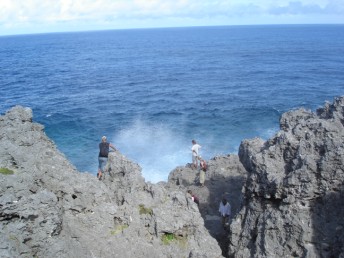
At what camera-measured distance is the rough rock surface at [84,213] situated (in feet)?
32.6

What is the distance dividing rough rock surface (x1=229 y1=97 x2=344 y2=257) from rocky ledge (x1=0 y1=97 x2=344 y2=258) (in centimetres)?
3

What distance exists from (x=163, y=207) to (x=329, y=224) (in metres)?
5.90

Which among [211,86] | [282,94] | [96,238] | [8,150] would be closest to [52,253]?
[96,238]

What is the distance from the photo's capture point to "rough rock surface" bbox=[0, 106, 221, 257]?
391 inches

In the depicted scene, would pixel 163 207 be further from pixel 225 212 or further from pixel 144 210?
pixel 225 212

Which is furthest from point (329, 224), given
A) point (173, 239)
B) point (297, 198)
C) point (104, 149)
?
point (104, 149)

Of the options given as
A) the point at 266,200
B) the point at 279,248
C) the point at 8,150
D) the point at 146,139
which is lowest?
the point at 146,139

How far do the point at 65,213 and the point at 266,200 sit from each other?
7571 mm

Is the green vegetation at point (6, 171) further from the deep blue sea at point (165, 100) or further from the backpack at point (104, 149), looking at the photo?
the deep blue sea at point (165, 100)

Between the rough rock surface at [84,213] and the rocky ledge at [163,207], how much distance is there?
3 centimetres

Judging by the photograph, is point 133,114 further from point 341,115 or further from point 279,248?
point 279,248

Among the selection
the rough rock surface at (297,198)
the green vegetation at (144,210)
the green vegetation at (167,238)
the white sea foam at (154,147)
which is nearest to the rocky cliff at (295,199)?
the rough rock surface at (297,198)

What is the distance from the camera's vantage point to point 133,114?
59156mm

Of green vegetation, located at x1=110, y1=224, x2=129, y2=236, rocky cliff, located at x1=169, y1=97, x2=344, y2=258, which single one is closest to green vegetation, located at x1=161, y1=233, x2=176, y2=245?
green vegetation, located at x1=110, y1=224, x2=129, y2=236
